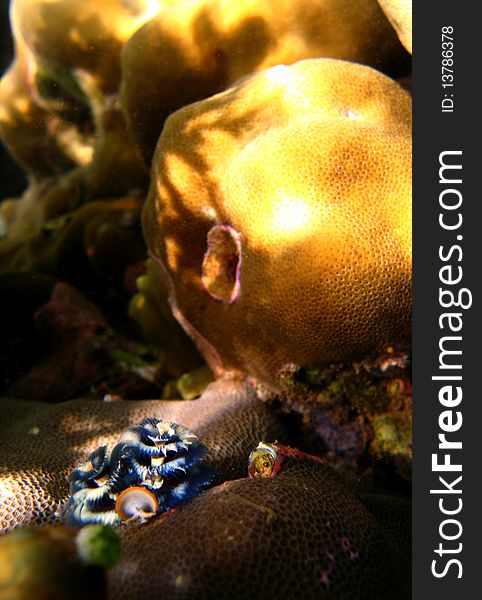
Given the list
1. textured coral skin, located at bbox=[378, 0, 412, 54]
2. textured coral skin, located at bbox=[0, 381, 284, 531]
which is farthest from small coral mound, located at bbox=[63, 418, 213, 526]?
textured coral skin, located at bbox=[378, 0, 412, 54]

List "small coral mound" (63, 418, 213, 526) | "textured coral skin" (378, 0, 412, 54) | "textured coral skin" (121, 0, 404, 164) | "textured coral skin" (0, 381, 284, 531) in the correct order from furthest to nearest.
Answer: "textured coral skin" (121, 0, 404, 164), "textured coral skin" (378, 0, 412, 54), "textured coral skin" (0, 381, 284, 531), "small coral mound" (63, 418, 213, 526)

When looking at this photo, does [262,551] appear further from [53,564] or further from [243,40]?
[243,40]

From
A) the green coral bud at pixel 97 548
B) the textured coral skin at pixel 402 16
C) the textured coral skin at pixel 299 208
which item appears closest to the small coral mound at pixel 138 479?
the green coral bud at pixel 97 548

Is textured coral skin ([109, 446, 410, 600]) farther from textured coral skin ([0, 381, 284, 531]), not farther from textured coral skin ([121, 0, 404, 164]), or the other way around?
textured coral skin ([121, 0, 404, 164])

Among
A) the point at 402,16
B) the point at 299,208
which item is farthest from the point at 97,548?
the point at 402,16

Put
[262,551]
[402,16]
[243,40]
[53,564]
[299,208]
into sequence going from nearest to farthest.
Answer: [53,564] < [262,551] < [299,208] < [402,16] < [243,40]

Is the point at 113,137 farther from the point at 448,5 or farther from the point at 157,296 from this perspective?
the point at 448,5

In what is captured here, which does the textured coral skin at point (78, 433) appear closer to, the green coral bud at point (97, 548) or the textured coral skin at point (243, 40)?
the green coral bud at point (97, 548)

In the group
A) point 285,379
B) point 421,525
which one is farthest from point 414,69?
point 421,525
